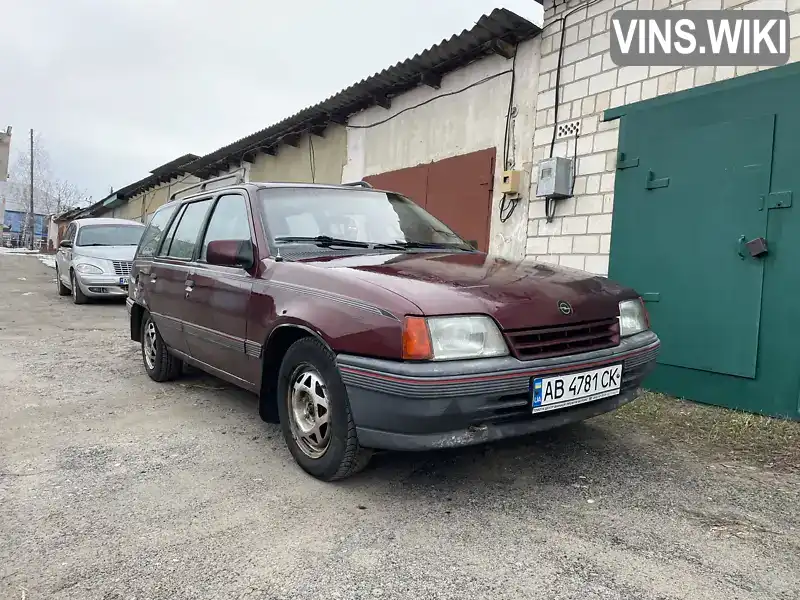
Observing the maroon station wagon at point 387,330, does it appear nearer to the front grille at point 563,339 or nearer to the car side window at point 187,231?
the front grille at point 563,339

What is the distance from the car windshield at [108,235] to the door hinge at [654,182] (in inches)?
365

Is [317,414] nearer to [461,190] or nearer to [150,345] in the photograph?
[150,345]

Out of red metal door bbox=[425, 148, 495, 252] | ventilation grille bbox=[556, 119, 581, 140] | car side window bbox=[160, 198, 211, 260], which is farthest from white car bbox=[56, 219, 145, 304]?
ventilation grille bbox=[556, 119, 581, 140]

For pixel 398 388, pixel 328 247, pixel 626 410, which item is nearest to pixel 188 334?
Result: pixel 328 247

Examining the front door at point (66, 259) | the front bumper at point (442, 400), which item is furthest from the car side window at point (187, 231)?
the front door at point (66, 259)

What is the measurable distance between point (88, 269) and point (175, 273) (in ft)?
23.5

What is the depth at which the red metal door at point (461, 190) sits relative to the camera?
667cm

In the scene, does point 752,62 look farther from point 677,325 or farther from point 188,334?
point 188,334

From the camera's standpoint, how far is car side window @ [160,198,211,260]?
4191mm

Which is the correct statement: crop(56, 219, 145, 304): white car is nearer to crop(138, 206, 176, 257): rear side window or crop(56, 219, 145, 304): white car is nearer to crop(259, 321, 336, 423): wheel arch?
crop(138, 206, 176, 257): rear side window

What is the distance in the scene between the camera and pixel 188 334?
4066 mm

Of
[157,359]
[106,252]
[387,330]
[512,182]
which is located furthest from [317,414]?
[106,252]

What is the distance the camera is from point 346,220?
357 cm

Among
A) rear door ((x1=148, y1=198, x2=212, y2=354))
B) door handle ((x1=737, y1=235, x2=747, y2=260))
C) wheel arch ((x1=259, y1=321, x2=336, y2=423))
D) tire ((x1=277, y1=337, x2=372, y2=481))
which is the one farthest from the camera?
rear door ((x1=148, y1=198, x2=212, y2=354))
